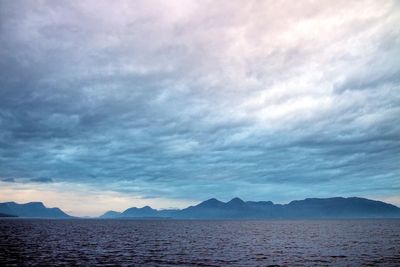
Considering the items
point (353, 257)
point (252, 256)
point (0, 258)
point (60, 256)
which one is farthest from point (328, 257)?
point (0, 258)

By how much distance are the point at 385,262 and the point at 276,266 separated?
19715mm

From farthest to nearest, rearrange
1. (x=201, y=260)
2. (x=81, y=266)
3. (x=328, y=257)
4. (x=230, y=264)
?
(x=328, y=257) < (x=201, y=260) < (x=230, y=264) < (x=81, y=266)

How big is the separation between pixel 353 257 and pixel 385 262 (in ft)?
21.4

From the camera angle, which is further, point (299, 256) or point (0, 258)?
point (299, 256)

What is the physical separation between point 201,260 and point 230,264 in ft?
20.1

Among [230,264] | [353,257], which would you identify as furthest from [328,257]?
[230,264]

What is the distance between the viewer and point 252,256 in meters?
61.8

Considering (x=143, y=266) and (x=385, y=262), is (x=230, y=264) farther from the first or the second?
(x=385, y=262)

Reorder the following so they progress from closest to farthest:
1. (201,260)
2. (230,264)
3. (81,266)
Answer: (81,266)
(230,264)
(201,260)

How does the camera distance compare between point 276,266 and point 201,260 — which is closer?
point 276,266

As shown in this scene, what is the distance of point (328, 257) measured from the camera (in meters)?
60.9

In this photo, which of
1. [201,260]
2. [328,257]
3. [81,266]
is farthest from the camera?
[328,257]

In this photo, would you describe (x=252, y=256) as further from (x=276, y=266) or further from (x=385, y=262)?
(x=385, y=262)

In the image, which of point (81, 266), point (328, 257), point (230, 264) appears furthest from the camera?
point (328, 257)
